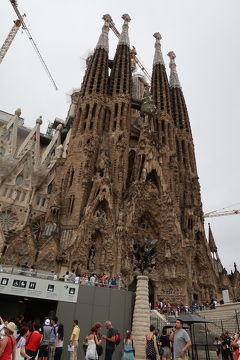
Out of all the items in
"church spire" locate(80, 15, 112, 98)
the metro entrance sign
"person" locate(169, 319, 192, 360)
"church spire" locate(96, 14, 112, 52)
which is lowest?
"person" locate(169, 319, 192, 360)

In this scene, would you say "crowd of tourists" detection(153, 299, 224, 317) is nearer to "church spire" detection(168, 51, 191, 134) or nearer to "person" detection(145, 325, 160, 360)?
"person" detection(145, 325, 160, 360)

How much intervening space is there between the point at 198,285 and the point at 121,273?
9428 mm

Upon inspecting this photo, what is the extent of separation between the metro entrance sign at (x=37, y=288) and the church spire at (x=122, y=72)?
27841 millimetres

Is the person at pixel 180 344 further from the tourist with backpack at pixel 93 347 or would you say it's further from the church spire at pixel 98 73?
the church spire at pixel 98 73

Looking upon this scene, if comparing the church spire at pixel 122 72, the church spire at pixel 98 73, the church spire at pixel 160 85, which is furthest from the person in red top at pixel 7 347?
the church spire at pixel 160 85

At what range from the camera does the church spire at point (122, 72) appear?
36.8 meters

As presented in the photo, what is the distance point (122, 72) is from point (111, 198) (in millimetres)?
20854

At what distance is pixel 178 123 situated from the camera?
40.8 m

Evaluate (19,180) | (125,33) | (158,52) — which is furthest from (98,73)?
(158,52)

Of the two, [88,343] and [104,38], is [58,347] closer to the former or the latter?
[88,343]

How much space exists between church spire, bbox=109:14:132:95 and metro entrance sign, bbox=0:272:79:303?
1096 inches

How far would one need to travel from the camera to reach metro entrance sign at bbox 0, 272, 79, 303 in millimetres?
12398

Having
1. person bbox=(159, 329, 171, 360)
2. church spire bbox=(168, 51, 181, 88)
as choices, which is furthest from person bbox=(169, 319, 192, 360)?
church spire bbox=(168, 51, 181, 88)

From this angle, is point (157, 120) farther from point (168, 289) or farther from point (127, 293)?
point (127, 293)
